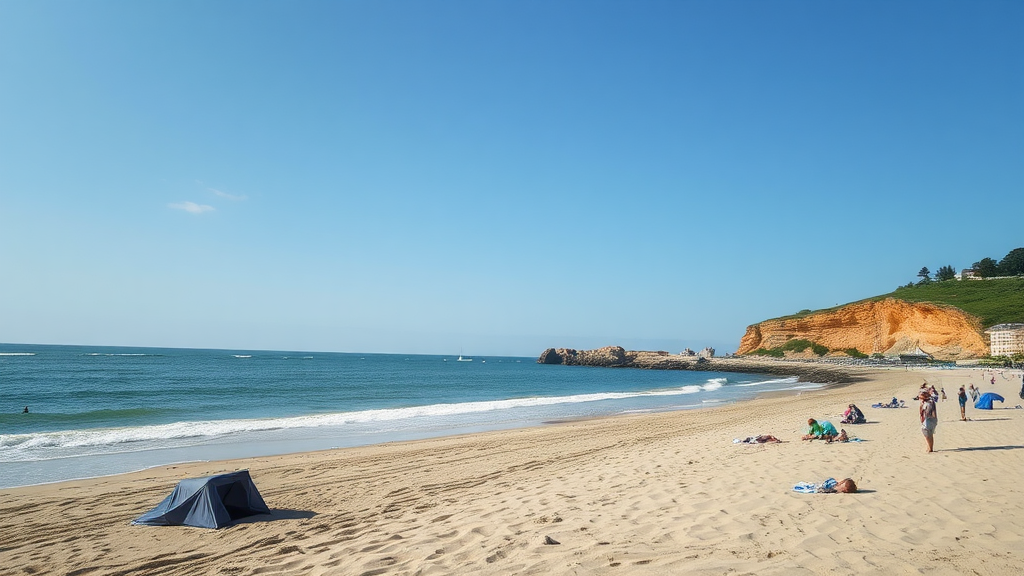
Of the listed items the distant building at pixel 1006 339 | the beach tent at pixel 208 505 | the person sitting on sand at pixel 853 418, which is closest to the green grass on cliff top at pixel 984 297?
the distant building at pixel 1006 339

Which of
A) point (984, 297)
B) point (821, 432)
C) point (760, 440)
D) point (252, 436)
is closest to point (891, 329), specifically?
point (984, 297)

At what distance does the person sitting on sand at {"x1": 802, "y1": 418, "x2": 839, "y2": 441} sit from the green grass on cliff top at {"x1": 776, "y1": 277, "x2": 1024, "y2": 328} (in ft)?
247

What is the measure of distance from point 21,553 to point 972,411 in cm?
2647

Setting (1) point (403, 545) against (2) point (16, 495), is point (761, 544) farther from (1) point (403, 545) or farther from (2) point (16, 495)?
(2) point (16, 495)

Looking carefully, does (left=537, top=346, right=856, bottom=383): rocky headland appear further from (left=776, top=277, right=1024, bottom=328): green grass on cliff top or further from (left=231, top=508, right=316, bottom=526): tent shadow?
(left=231, top=508, right=316, bottom=526): tent shadow

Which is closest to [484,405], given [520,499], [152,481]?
[152,481]

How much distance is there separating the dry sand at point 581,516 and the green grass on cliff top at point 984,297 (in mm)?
75565

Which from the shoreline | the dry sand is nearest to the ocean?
the shoreline

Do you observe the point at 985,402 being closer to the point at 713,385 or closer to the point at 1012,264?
the point at 713,385

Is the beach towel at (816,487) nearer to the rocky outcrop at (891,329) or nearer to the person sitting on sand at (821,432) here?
the person sitting on sand at (821,432)

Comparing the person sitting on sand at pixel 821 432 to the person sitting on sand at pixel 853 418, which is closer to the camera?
the person sitting on sand at pixel 821 432

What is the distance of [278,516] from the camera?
8.41 m

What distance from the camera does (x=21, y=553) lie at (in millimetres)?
→ 7109

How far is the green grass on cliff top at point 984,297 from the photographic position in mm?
69312
